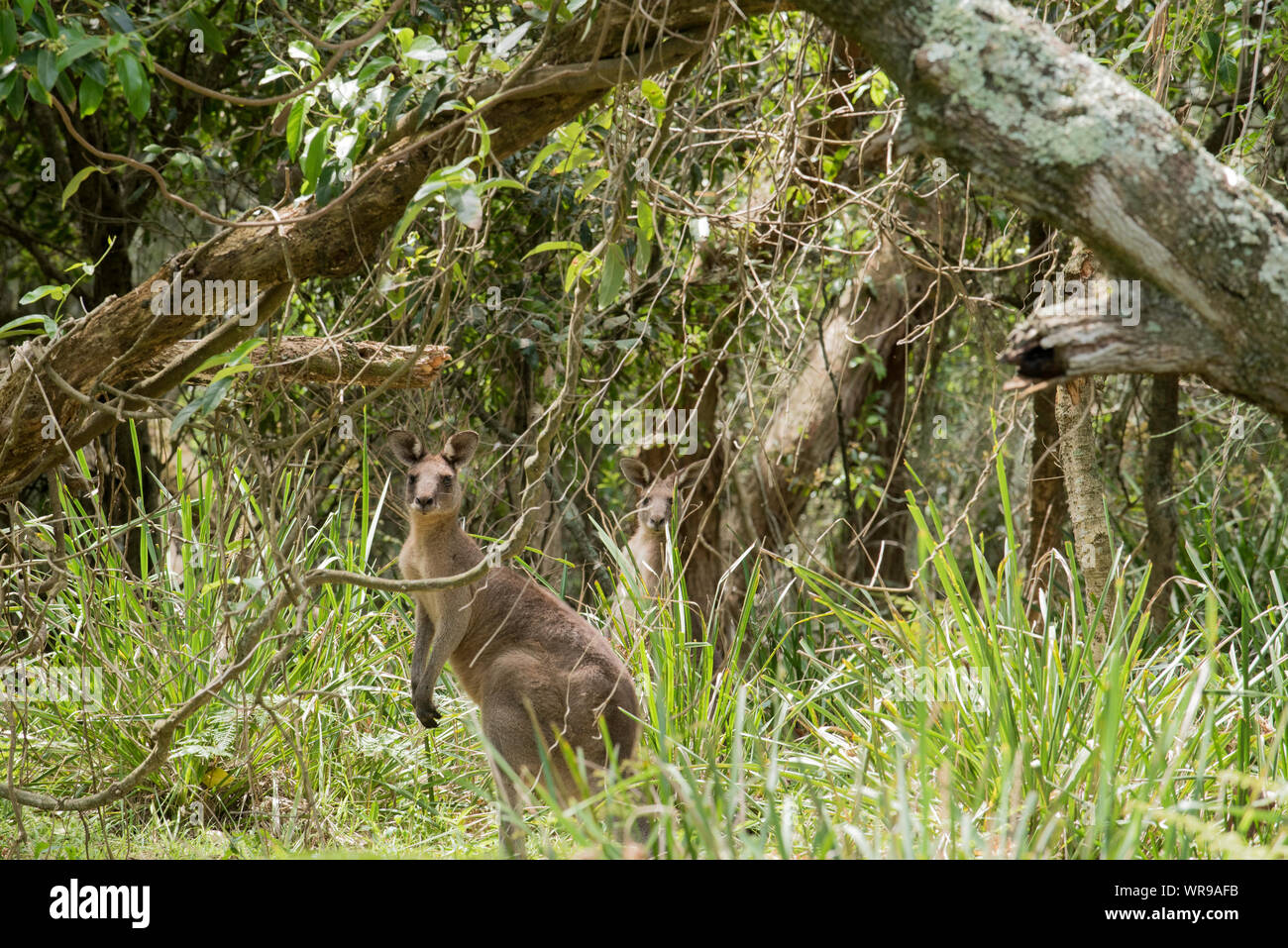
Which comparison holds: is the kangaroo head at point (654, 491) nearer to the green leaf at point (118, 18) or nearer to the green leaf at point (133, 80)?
the green leaf at point (118, 18)

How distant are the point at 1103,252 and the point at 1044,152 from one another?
0.27 metres

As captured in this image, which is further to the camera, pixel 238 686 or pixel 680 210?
pixel 238 686

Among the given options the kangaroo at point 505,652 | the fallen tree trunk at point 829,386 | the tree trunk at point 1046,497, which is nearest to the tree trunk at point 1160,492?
the tree trunk at point 1046,497

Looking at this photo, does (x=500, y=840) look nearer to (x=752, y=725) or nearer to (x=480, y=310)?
(x=752, y=725)

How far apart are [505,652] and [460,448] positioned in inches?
37.7

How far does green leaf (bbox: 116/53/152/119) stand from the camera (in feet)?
11.2

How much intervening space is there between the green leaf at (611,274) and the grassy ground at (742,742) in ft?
4.63

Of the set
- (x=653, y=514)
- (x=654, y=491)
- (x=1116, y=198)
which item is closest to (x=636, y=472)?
(x=654, y=491)

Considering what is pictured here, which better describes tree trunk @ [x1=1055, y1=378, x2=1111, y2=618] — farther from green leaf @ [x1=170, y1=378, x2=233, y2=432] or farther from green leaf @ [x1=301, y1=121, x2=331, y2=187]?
green leaf @ [x1=170, y1=378, x2=233, y2=432]

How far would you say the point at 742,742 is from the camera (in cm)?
446

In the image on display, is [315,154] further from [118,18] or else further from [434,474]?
[434,474]
